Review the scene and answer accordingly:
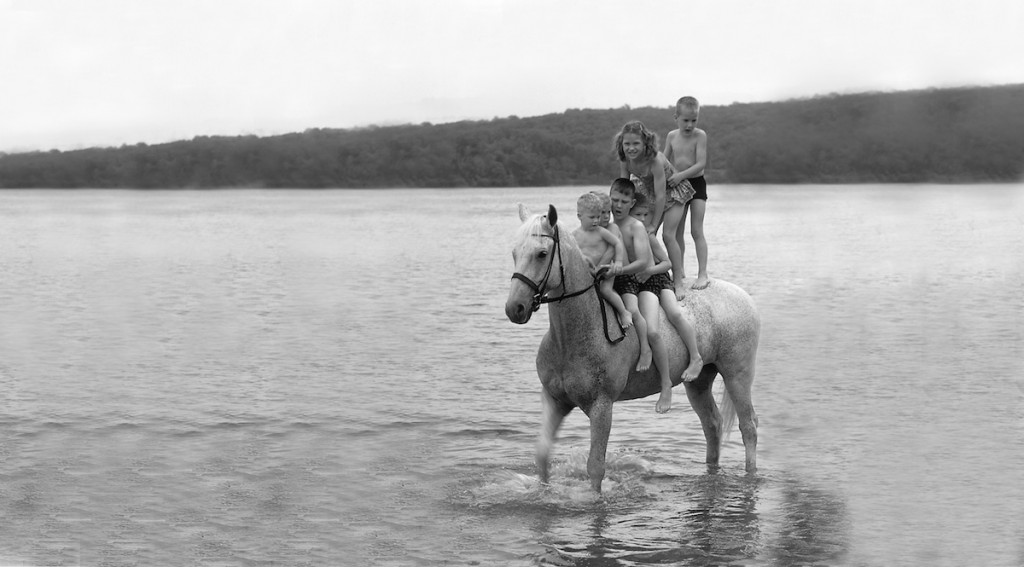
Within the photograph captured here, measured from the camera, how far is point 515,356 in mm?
20812

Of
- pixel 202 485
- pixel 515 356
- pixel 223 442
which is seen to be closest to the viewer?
pixel 202 485

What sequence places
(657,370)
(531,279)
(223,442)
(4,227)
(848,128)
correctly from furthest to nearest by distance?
(4,227), (848,128), (223,442), (657,370), (531,279)

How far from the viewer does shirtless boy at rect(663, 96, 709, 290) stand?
10.7 meters

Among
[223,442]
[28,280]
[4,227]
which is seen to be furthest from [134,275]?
[4,227]

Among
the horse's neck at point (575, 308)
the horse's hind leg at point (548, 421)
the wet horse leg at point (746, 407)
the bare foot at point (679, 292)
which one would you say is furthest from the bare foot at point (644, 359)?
the wet horse leg at point (746, 407)

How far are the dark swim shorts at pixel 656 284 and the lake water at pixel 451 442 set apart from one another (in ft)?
5.93

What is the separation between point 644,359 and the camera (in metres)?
10.0

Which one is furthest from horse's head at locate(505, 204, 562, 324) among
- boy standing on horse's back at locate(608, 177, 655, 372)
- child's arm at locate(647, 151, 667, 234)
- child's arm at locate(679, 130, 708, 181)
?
child's arm at locate(679, 130, 708, 181)

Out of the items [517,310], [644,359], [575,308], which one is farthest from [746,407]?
[517,310]

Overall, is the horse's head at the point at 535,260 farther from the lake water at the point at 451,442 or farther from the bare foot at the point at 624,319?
the lake water at the point at 451,442

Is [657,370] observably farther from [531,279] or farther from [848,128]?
[848,128]

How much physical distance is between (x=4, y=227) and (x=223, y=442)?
91.2 meters

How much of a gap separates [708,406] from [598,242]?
263cm

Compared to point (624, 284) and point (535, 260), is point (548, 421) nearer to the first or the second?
point (624, 284)
